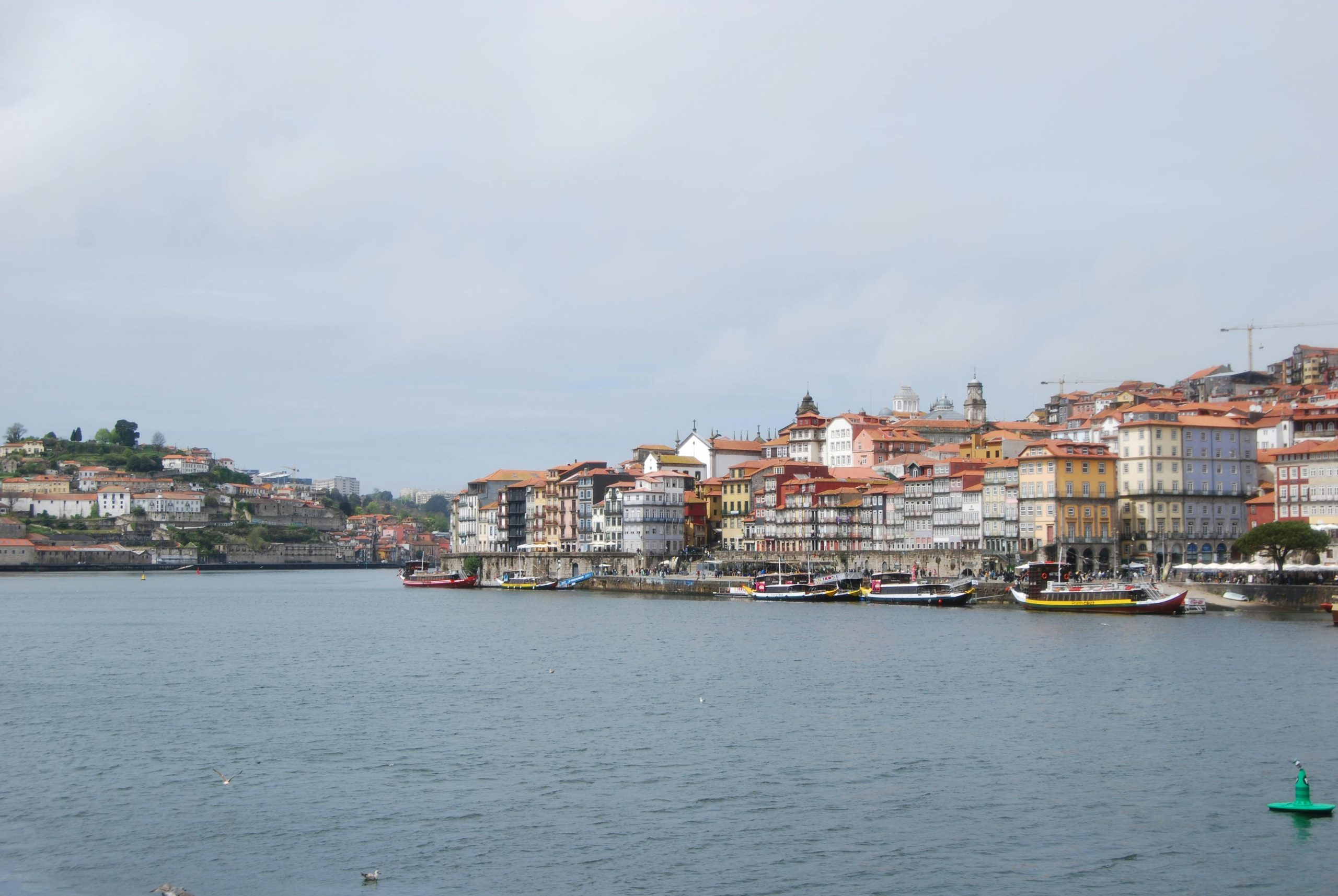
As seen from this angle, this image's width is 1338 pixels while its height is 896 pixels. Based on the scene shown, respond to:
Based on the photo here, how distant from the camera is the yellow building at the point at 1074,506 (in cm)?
9581

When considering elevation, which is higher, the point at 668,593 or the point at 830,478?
the point at 830,478

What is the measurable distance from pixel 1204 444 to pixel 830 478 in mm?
33414

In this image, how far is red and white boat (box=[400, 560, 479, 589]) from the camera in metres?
141

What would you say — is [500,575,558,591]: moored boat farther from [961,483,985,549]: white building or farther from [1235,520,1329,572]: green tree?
[1235,520,1329,572]: green tree

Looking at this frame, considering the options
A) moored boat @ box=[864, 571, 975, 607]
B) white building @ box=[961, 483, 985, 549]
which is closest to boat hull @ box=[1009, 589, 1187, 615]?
moored boat @ box=[864, 571, 975, 607]

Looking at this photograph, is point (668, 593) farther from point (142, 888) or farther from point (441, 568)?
point (142, 888)

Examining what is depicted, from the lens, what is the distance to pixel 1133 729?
35.4 metres

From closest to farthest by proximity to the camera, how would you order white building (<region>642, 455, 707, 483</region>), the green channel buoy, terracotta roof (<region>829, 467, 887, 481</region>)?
the green channel buoy, terracotta roof (<region>829, 467, 887, 481</region>), white building (<region>642, 455, 707, 483</region>)

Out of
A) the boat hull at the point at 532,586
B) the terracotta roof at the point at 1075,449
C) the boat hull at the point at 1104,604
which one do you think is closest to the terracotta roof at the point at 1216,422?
the terracotta roof at the point at 1075,449

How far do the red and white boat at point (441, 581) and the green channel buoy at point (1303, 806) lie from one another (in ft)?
389

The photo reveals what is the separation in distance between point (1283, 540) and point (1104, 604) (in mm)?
10653

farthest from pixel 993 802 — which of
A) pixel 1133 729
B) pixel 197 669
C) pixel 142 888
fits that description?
pixel 197 669

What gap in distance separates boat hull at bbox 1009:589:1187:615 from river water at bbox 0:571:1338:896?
1497 centimetres

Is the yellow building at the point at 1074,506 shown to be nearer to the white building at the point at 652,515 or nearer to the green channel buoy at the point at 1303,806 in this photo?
the white building at the point at 652,515
